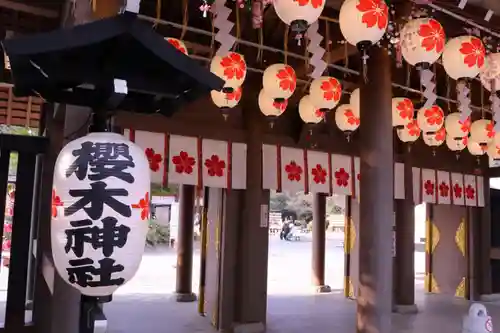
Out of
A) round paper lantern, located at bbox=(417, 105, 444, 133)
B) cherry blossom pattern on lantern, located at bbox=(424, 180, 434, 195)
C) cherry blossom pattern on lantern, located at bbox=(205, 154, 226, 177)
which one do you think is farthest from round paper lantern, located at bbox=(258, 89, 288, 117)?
cherry blossom pattern on lantern, located at bbox=(424, 180, 434, 195)

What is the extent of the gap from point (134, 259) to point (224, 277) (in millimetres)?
5434

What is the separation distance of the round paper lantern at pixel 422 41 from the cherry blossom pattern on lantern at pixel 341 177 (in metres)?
4.95

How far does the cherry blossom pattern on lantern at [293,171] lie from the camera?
9109 mm

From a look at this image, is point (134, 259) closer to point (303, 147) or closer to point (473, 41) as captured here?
point (473, 41)

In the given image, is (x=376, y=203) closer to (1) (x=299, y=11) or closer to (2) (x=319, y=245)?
(1) (x=299, y=11)

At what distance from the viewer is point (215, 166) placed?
8289 mm

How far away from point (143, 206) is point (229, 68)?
294cm

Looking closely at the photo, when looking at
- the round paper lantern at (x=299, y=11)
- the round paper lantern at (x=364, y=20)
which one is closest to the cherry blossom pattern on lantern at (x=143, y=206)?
the round paper lantern at (x=299, y=11)

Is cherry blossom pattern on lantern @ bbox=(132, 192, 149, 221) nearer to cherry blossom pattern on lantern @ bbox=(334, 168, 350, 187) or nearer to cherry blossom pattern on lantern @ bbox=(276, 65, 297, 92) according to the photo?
cherry blossom pattern on lantern @ bbox=(276, 65, 297, 92)

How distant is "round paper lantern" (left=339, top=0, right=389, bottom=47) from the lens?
4.49 m

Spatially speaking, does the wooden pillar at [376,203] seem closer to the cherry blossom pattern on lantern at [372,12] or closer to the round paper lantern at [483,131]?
the cherry blossom pattern on lantern at [372,12]

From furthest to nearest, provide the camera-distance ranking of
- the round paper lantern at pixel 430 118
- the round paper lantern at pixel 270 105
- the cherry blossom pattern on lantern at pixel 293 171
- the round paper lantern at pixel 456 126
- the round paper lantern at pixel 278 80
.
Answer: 1. the cherry blossom pattern on lantern at pixel 293 171
2. the round paper lantern at pixel 456 126
3. the round paper lantern at pixel 430 118
4. the round paper lantern at pixel 270 105
5. the round paper lantern at pixel 278 80

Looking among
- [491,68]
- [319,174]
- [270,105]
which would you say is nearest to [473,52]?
[491,68]

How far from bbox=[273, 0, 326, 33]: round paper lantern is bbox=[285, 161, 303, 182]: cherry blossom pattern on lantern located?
4.92m
